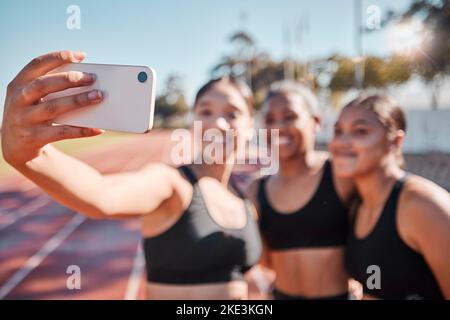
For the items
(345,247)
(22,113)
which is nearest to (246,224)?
(345,247)

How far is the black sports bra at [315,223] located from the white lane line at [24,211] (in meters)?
7.82

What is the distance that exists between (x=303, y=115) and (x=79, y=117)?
1279mm

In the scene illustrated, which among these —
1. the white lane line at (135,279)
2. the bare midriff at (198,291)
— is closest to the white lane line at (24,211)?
A: the white lane line at (135,279)

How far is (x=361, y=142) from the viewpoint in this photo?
165cm

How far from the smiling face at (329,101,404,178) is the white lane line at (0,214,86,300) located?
4.68m

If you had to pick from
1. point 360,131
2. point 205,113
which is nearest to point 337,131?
point 360,131

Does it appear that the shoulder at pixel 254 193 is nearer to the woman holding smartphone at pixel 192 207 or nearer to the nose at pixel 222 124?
the woman holding smartphone at pixel 192 207

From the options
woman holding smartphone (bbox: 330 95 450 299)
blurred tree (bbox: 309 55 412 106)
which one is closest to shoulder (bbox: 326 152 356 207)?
woman holding smartphone (bbox: 330 95 450 299)

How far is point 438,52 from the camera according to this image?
14055 mm

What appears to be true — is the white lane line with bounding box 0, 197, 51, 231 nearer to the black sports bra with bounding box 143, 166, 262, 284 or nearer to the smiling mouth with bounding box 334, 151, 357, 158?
the black sports bra with bounding box 143, 166, 262, 284

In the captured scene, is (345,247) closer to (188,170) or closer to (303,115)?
(303,115)

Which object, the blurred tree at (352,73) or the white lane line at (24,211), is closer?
the white lane line at (24,211)

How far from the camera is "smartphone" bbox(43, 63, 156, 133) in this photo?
3.32 ft

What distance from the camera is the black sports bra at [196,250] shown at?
5.41 feet
